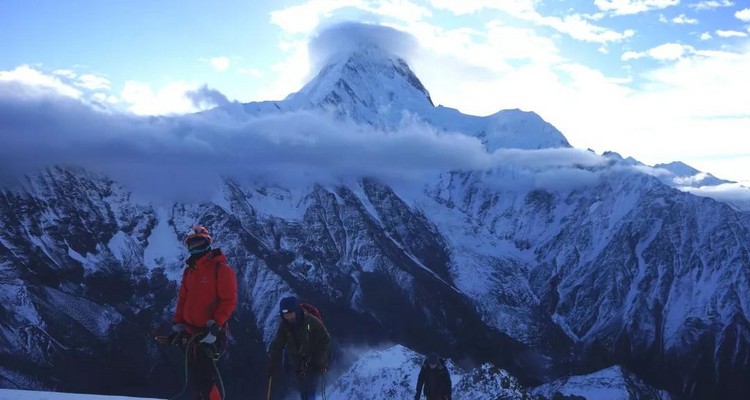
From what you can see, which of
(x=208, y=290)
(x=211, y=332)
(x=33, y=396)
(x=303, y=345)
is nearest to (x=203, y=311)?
(x=208, y=290)

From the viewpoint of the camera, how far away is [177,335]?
50.0 ft

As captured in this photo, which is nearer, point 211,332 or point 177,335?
point 211,332

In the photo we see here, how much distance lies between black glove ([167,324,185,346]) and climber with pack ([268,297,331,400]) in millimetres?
2817

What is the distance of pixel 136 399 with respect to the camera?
20.0 metres

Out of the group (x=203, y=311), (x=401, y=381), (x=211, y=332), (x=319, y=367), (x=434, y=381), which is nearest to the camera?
(x=211, y=332)

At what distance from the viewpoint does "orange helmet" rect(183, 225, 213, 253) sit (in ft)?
50.0

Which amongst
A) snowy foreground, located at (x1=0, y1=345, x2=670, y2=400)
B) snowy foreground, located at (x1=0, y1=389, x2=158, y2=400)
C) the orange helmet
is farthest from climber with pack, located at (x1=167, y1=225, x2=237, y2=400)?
snowy foreground, located at (x1=0, y1=345, x2=670, y2=400)

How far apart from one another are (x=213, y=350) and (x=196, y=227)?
2.90 m

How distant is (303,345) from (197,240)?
4.37 metres

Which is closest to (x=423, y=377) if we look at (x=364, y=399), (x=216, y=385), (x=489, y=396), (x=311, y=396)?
(x=311, y=396)

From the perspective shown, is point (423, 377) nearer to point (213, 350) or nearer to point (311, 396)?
point (311, 396)

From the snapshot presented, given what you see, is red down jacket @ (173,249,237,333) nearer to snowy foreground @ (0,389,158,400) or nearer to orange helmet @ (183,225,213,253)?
orange helmet @ (183,225,213,253)

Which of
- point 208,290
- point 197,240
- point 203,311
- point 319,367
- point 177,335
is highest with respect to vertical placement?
point 197,240

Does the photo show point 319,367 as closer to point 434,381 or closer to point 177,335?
point 177,335
